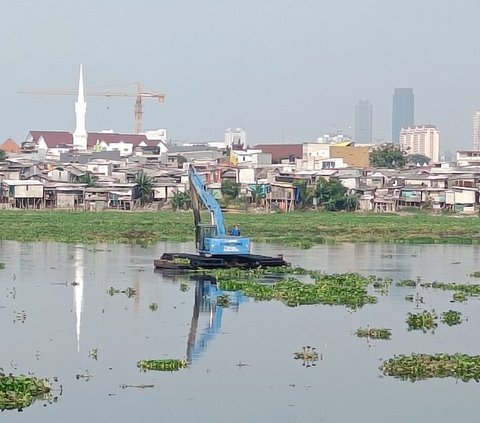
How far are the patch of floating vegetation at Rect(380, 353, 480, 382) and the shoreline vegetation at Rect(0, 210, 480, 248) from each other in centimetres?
2466

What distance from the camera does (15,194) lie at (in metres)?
76.7

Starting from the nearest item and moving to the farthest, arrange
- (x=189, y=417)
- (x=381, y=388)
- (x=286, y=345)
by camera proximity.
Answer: (x=189, y=417), (x=381, y=388), (x=286, y=345)

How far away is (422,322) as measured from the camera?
20.8m

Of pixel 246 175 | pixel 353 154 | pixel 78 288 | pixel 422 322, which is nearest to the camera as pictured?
pixel 422 322

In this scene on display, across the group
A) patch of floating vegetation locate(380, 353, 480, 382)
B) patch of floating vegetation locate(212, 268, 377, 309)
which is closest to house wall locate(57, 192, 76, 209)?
patch of floating vegetation locate(212, 268, 377, 309)

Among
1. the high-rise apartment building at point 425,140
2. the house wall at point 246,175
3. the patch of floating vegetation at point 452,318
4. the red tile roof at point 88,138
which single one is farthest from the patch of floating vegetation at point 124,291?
the high-rise apartment building at point 425,140

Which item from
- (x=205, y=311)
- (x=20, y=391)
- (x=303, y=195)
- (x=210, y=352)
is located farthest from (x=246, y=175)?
(x=20, y=391)

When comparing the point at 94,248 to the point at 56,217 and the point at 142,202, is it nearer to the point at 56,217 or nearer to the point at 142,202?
the point at 56,217

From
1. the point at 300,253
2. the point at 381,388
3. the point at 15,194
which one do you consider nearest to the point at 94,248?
the point at 300,253

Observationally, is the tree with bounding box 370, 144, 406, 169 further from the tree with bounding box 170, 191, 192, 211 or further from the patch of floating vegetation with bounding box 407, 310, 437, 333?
the patch of floating vegetation with bounding box 407, 310, 437, 333

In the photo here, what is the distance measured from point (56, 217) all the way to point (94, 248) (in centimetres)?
2314

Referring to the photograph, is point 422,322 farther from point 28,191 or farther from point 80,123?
point 80,123

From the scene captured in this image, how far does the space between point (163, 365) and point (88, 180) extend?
65.1 meters

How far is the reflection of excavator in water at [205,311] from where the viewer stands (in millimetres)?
18219
